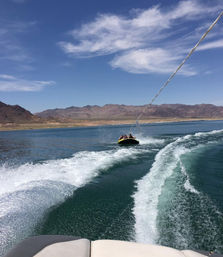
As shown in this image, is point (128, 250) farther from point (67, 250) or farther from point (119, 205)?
point (119, 205)

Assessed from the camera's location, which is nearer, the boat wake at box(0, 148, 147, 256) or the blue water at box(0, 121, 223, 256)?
the blue water at box(0, 121, 223, 256)

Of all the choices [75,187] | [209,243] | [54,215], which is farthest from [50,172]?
[209,243]

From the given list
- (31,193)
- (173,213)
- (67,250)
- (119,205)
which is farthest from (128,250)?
(31,193)

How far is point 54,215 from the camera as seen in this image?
9.90m

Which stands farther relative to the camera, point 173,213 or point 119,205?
point 119,205

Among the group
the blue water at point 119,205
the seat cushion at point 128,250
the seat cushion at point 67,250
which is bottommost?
the blue water at point 119,205

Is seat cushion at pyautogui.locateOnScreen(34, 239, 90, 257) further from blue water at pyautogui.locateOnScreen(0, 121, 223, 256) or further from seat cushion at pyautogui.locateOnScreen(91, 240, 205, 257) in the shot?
blue water at pyautogui.locateOnScreen(0, 121, 223, 256)

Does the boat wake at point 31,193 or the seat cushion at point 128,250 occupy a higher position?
the seat cushion at point 128,250

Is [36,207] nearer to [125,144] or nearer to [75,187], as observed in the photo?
[75,187]

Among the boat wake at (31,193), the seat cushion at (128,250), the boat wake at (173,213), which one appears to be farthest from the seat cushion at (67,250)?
the boat wake at (173,213)

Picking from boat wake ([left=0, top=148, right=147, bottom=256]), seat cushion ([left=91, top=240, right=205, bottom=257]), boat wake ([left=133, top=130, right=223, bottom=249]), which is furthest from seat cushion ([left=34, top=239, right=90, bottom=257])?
boat wake ([left=133, top=130, right=223, bottom=249])

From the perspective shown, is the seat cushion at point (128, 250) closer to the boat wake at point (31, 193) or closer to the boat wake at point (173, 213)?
the boat wake at point (173, 213)

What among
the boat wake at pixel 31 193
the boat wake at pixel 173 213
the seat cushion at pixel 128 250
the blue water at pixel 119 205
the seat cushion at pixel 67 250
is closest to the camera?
the seat cushion at pixel 67 250

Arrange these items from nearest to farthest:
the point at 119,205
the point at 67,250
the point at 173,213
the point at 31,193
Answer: the point at 67,250
the point at 173,213
the point at 119,205
the point at 31,193
